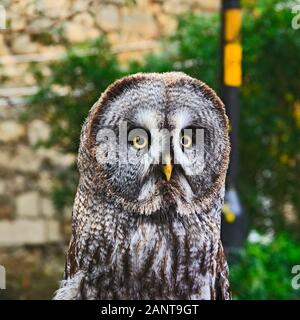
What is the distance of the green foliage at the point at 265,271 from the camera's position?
3557 millimetres

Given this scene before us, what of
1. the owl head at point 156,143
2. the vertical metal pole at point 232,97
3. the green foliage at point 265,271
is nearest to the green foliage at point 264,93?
the vertical metal pole at point 232,97

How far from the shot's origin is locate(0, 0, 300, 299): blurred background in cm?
406

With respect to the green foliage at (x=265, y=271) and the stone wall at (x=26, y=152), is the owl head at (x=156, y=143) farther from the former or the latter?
the stone wall at (x=26, y=152)

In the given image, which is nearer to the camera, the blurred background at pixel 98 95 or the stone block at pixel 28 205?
the blurred background at pixel 98 95

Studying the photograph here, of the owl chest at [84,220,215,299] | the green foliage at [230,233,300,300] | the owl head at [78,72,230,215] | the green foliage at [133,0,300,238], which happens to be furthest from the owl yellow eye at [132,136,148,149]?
the green foliage at [133,0,300,238]

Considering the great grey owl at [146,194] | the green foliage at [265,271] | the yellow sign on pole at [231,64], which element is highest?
the yellow sign on pole at [231,64]

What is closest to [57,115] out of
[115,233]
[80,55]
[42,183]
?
[80,55]

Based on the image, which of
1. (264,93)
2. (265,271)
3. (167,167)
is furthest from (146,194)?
(264,93)

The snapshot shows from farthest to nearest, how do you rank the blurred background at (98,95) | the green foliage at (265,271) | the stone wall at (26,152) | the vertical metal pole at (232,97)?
1. the stone wall at (26,152)
2. the blurred background at (98,95)
3. the vertical metal pole at (232,97)
4. the green foliage at (265,271)

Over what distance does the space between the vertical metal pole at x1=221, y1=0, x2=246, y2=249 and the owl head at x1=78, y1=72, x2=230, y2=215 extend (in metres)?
1.59

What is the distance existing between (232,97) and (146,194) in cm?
171

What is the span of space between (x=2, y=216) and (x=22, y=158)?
392 mm

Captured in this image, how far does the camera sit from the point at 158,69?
4289mm

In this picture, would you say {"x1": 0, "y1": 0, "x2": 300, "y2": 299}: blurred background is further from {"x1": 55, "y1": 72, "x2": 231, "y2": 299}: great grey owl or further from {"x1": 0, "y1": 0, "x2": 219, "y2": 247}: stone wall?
{"x1": 55, "y1": 72, "x2": 231, "y2": 299}: great grey owl
